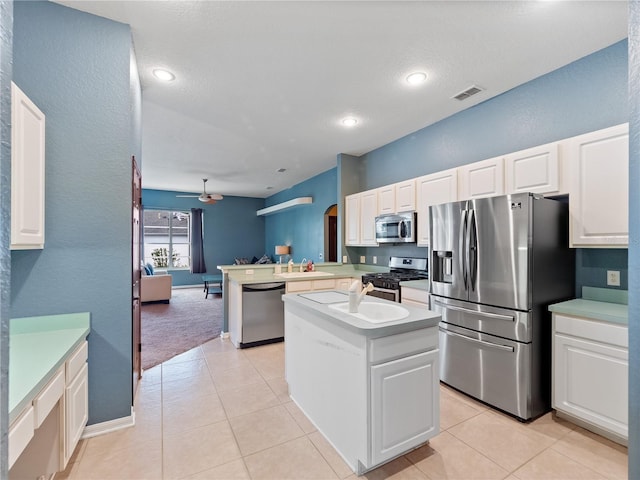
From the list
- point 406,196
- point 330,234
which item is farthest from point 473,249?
point 330,234

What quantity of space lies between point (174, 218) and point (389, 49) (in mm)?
8489

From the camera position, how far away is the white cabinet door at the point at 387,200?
405 cm

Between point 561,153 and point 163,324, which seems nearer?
point 561,153

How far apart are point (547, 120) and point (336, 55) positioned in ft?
6.60

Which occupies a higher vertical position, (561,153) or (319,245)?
(561,153)

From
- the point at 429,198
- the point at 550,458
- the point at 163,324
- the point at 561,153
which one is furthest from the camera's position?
the point at 163,324

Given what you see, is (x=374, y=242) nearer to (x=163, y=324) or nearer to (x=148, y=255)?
(x=163, y=324)

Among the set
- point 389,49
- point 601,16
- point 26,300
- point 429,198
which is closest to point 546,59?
point 601,16

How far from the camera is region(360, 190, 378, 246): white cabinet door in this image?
442 centimetres

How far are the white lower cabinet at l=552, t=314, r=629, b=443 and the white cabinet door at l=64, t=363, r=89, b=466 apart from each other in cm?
321

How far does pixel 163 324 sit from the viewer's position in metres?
4.92

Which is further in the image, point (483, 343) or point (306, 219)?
point (306, 219)

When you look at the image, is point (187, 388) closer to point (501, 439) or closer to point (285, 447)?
point (285, 447)

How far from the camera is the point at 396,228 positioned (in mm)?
3902
